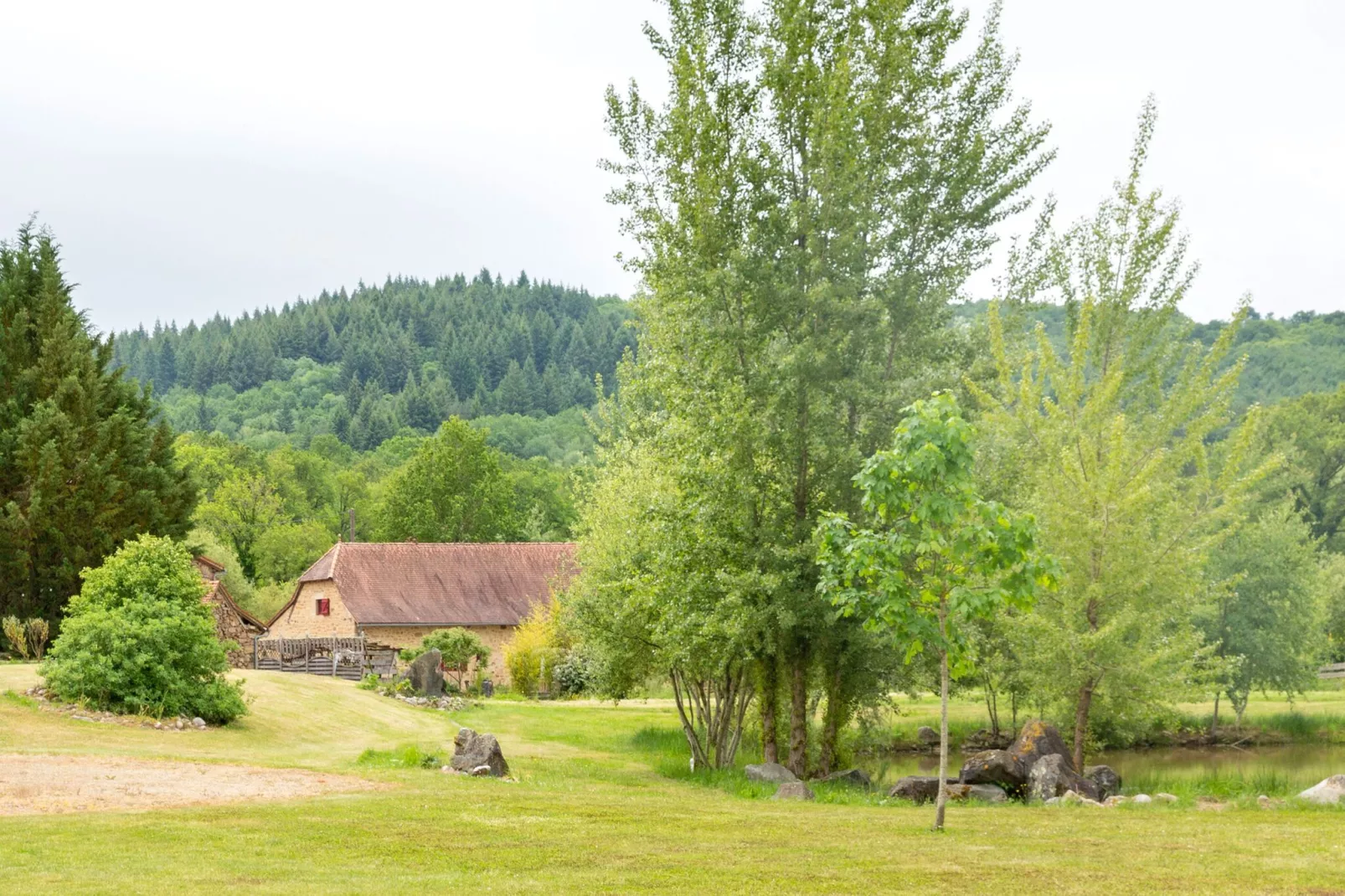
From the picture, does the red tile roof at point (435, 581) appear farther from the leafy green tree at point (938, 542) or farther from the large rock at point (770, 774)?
the leafy green tree at point (938, 542)

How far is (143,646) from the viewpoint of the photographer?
79.5ft

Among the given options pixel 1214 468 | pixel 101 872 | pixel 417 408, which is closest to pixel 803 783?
pixel 101 872

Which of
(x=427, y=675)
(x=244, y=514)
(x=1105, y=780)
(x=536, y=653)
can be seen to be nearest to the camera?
(x=1105, y=780)

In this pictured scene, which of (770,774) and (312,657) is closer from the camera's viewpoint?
(770,774)

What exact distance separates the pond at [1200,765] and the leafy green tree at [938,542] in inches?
402

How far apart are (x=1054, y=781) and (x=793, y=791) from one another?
442 centimetres

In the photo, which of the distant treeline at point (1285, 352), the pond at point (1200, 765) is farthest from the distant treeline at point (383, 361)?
the pond at point (1200, 765)

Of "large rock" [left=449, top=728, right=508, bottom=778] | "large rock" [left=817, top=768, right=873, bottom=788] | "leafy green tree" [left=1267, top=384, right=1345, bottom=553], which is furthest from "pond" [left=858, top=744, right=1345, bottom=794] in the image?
"leafy green tree" [left=1267, top=384, right=1345, bottom=553]

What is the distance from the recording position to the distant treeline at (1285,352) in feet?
332

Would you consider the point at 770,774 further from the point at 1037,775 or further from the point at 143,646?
the point at 143,646

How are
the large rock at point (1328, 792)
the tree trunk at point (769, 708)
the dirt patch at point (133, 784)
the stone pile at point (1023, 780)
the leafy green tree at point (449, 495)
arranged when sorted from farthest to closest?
the leafy green tree at point (449, 495)
the tree trunk at point (769, 708)
the stone pile at point (1023, 780)
the large rock at point (1328, 792)
the dirt patch at point (133, 784)

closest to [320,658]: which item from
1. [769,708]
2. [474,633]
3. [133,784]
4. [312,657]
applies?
[312,657]

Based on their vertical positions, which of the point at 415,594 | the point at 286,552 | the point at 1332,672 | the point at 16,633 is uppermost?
the point at 286,552

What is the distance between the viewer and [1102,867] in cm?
1136
